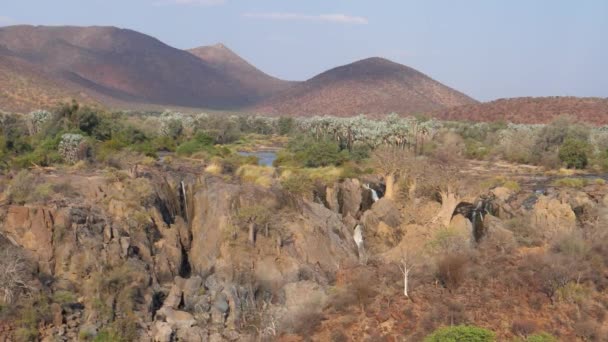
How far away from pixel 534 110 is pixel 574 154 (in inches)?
2179

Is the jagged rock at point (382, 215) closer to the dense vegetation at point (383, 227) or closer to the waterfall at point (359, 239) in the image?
the dense vegetation at point (383, 227)

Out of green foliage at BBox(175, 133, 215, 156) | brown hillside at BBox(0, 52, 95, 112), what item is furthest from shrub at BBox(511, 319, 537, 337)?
brown hillside at BBox(0, 52, 95, 112)

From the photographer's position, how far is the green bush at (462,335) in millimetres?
17656

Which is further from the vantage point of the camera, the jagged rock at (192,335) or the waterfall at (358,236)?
the waterfall at (358,236)

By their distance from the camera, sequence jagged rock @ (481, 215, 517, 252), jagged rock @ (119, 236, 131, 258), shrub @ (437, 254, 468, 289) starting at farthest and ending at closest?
jagged rock @ (119, 236, 131, 258) < jagged rock @ (481, 215, 517, 252) < shrub @ (437, 254, 468, 289)

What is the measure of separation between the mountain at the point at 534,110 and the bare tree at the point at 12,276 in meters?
98.2

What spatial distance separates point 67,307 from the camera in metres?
25.4

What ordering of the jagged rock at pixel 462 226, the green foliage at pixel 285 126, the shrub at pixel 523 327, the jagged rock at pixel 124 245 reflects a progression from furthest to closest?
the green foliage at pixel 285 126 → the jagged rock at pixel 462 226 → the jagged rock at pixel 124 245 → the shrub at pixel 523 327

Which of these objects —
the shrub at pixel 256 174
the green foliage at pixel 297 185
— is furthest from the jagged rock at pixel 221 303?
the shrub at pixel 256 174

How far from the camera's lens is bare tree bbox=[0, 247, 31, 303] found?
24688 mm

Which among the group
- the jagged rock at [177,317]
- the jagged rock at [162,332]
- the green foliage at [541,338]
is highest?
the green foliage at [541,338]

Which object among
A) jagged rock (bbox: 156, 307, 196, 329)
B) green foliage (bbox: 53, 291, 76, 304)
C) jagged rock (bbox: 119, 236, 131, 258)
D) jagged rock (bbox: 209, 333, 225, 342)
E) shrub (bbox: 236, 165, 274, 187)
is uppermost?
shrub (bbox: 236, 165, 274, 187)

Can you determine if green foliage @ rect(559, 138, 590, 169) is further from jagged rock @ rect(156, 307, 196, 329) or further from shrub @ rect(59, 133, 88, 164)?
jagged rock @ rect(156, 307, 196, 329)

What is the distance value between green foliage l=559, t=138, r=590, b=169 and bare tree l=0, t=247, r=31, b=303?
5340 cm
